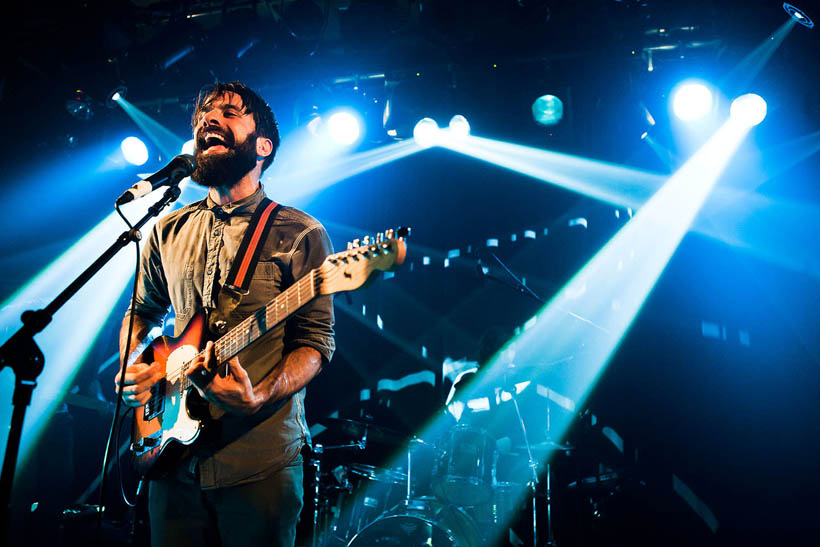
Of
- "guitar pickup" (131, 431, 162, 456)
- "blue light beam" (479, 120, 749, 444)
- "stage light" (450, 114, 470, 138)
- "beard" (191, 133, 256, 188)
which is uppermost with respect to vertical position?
"stage light" (450, 114, 470, 138)

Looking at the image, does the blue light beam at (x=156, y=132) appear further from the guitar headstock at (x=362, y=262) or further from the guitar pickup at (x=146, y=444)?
the guitar headstock at (x=362, y=262)

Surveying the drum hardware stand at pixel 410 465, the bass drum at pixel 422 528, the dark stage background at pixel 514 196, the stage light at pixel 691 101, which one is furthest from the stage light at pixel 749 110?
the bass drum at pixel 422 528

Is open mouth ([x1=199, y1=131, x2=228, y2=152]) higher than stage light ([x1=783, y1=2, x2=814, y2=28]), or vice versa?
stage light ([x1=783, y1=2, x2=814, y2=28])

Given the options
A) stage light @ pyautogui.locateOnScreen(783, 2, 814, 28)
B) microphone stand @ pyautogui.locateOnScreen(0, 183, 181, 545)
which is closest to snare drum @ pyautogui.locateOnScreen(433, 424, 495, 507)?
microphone stand @ pyautogui.locateOnScreen(0, 183, 181, 545)

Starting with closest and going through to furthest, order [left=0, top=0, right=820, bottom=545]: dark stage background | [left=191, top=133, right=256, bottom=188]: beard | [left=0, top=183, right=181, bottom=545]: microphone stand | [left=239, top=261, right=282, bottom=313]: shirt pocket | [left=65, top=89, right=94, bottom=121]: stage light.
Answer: [left=0, top=183, right=181, bottom=545]: microphone stand → [left=239, top=261, right=282, bottom=313]: shirt pocket → [left=191, top=133, right=256, bottom=188]: beard → [left=0, top=0, right=820, bottom=545]: dark stage background → [left=65, top=89, right=94, bottom=121]: stage light

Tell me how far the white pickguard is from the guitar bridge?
3 cm

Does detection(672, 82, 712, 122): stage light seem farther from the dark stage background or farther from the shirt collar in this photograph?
the shirt collar

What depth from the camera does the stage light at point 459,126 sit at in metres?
6.10

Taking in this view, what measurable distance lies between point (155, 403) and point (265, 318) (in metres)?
0.61

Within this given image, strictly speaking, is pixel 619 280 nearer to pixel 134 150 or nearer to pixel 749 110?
pixel 749 110

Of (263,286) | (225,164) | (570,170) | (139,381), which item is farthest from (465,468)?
(570,170)

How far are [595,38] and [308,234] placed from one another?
4149 mm

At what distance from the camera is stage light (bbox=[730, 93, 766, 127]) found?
5.08 m

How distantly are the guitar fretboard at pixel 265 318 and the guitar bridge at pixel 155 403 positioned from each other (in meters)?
0.16
